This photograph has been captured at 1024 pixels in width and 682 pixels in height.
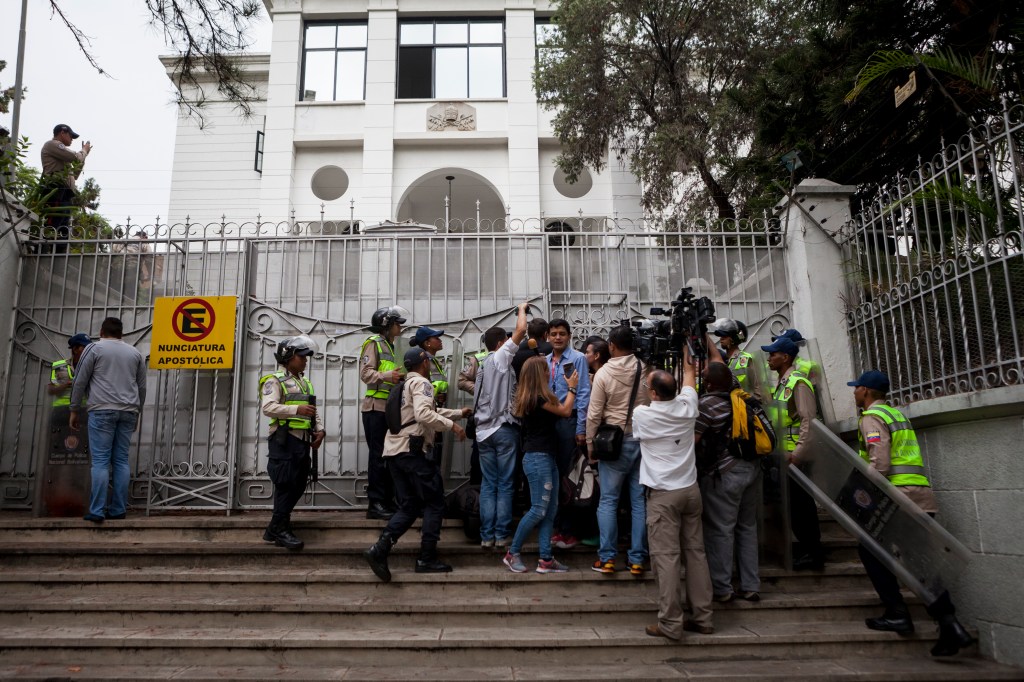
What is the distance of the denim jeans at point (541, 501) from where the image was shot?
5.56 m

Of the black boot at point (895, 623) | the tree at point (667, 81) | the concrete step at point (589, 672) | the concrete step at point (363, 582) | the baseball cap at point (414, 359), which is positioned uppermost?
the tree at point (667, 81)

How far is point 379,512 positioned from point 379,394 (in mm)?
1055

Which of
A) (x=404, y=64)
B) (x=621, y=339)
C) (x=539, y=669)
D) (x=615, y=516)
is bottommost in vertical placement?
(x=539, y=669)

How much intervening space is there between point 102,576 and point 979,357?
6592 mm

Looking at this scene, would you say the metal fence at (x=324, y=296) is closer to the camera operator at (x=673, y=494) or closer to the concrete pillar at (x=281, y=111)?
the camera operator at (x=673, y=494)

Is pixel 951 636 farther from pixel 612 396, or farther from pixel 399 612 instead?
pixel 399 612

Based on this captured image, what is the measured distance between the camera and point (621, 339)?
563 centimetres

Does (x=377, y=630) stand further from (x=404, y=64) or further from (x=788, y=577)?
(x=404, y=64)

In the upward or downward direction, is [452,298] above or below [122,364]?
above

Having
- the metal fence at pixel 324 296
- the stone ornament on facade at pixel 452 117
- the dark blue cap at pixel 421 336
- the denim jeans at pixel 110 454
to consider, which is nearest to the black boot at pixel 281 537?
the metal fence at pixel 324 296

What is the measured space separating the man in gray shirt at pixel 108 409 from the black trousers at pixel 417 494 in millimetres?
2873

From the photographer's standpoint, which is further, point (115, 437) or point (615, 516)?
point (115, 437)

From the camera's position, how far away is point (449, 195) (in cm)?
1995

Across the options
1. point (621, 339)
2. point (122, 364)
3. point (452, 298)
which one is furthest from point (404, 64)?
point (621, 339)
